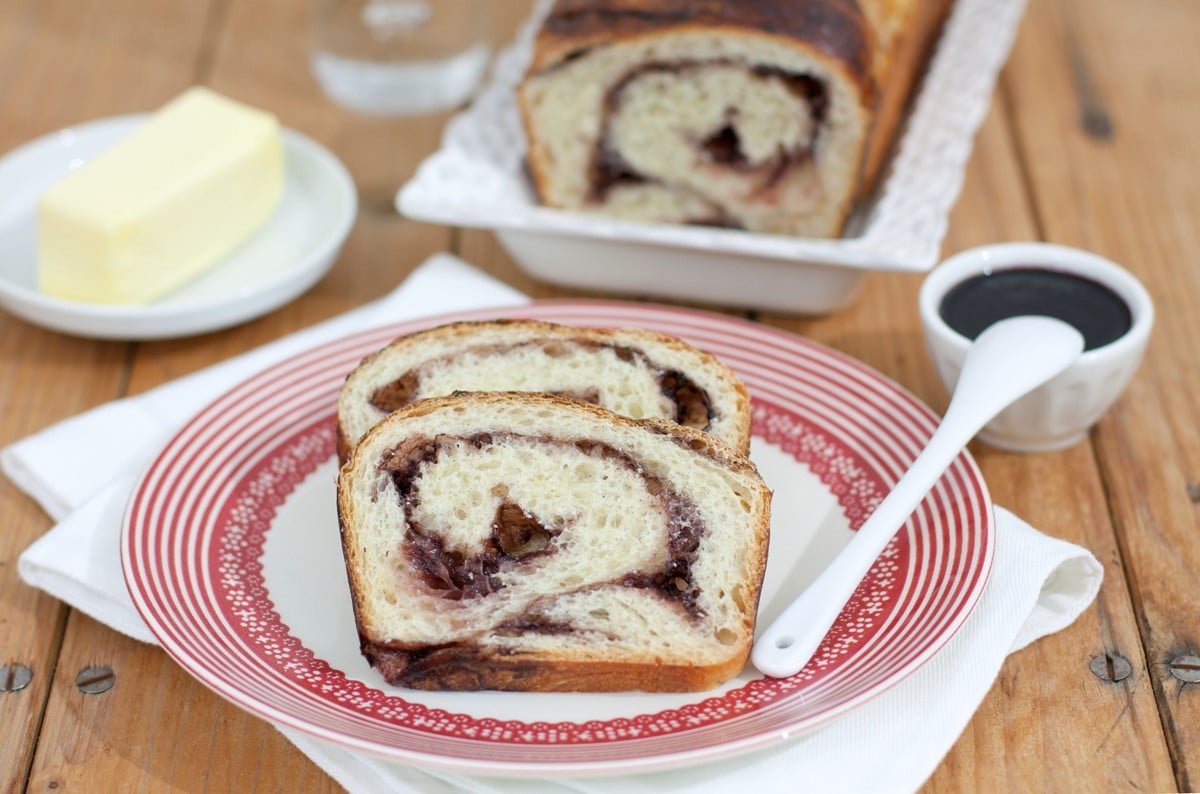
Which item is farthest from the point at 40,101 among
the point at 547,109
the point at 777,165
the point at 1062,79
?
the point at 1062,79

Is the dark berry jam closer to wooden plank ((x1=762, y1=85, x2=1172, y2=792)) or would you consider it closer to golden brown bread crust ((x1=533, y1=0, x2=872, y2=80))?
wooden plank ((x1=762, y1=85, x2=1172, y2=792))

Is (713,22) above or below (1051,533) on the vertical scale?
above

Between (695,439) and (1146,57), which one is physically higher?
(695,439)

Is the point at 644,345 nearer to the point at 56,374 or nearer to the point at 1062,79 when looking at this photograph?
the point at 56,374

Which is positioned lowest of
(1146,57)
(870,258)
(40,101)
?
(40,101)

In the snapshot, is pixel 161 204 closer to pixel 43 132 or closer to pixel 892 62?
pixel 43 132

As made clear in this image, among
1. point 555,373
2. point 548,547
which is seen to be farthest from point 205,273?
point 548,547

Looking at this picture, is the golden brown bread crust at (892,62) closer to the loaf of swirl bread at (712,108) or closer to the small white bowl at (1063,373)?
the loaf of swirl bread at (712,108)
